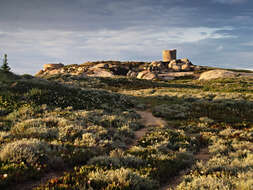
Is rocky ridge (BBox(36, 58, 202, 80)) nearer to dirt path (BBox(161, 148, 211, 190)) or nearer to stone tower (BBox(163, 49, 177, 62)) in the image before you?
stone tower (BBox(163, 49, 177, 62))

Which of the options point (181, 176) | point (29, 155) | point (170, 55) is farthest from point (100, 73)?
point (181, 176)

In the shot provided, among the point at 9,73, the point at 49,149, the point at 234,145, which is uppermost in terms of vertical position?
the point at 9,73

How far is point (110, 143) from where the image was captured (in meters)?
8.74

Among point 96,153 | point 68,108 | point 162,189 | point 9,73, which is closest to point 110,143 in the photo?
point 96,153

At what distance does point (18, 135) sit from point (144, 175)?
5661mm

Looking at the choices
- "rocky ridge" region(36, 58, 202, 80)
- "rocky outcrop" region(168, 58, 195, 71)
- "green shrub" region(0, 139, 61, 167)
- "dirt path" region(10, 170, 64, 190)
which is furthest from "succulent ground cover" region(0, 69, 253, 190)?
"rocky outcrop" region(168, 58, 195, 71)

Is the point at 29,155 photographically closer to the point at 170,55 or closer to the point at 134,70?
the point at 134,70

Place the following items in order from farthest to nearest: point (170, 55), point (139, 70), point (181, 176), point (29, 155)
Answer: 1. point (170, 55)
2. point (139, 70)
3. point (181, 176)
4. point (29, 155)

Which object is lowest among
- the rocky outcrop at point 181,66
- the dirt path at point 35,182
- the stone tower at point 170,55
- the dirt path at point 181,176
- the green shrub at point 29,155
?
the dirt path at point 181,176

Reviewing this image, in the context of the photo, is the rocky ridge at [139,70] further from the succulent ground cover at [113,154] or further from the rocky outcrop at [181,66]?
the succulent ground cover at [113,154]

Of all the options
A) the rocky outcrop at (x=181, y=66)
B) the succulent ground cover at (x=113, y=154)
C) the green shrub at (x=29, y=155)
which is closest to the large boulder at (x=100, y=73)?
the rocky outcrop at (x=181, y=66)

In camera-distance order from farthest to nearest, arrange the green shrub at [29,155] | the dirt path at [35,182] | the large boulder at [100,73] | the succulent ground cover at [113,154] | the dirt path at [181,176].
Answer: the large boulder at [100,73]
the green shrub at [29,155]
the dirt path at [181,176]
the succulent ground cover at [113,154]
the dirt path at [35,182]

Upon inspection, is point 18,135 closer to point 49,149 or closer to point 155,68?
point 49,149

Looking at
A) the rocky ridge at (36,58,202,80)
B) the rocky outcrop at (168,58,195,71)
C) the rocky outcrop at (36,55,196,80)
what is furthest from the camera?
the rocky outcrop at (168,58,195,71)
